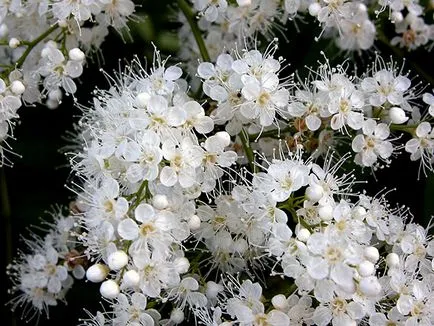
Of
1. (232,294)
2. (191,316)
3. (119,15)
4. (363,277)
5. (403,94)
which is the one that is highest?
(119,15)

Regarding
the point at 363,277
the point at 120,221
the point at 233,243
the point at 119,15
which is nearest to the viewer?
the point at 363,277

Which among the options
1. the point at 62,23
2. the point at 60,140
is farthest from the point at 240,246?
the point at 60,140

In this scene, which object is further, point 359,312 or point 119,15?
point 119,15

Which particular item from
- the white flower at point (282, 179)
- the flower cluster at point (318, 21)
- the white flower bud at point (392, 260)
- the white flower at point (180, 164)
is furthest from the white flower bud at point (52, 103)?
the white flower bud at point (392, 260)

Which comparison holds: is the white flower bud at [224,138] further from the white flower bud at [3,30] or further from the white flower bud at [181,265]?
the white flower bud at [3,30]

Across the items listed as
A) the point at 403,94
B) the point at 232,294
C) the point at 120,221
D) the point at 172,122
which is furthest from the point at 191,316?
the point at 403,94

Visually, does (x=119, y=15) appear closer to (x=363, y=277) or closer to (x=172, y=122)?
(x=172, y=122)
